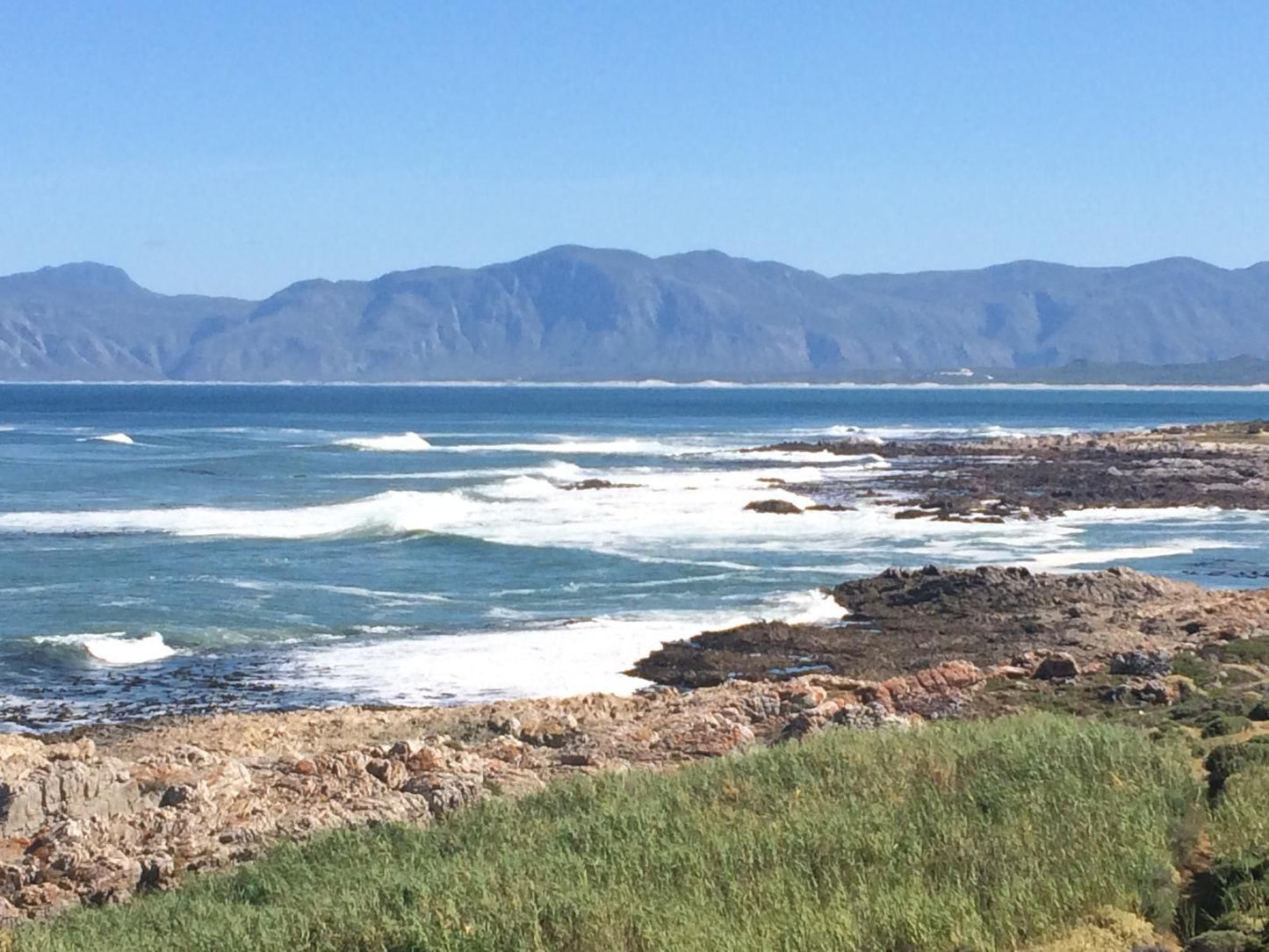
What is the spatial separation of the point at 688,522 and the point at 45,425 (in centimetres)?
7155

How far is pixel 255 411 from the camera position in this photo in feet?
436

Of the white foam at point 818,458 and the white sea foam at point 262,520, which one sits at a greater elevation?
the white foam at point 818,458

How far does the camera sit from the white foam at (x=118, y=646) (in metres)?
22.4

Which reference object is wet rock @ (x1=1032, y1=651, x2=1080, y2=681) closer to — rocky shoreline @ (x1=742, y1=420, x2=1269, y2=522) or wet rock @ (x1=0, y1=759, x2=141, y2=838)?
wet rock @ (x1=0, y1=759, x2=141, y2=838)

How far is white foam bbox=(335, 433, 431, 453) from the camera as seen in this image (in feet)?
244

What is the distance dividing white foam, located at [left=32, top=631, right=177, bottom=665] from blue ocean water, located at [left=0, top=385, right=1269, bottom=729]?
0.17ft

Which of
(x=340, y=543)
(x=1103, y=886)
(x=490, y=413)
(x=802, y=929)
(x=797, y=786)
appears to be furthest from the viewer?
(x=490, y=413)

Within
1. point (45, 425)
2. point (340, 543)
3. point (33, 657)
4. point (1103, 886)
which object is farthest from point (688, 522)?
point (45, 425)

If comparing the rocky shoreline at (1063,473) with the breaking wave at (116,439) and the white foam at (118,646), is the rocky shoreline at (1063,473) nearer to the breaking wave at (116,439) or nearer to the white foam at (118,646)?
the white foam at (118,646)

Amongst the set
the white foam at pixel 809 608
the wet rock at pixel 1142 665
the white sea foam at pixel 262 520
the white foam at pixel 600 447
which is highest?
the wet rock at pixel 1142 665

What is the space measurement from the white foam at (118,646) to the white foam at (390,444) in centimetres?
4944

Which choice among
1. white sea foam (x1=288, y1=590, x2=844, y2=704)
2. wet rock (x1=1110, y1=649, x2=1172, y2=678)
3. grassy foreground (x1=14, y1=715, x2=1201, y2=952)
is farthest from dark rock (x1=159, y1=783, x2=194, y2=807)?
wet rock (x1=1110, y1=649, x2=1172, y2=678)

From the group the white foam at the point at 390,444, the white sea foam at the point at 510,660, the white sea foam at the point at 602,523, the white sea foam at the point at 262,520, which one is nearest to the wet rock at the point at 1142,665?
the white sea foam at the point at 510,660

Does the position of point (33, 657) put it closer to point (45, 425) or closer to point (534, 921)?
point (534, 921)
